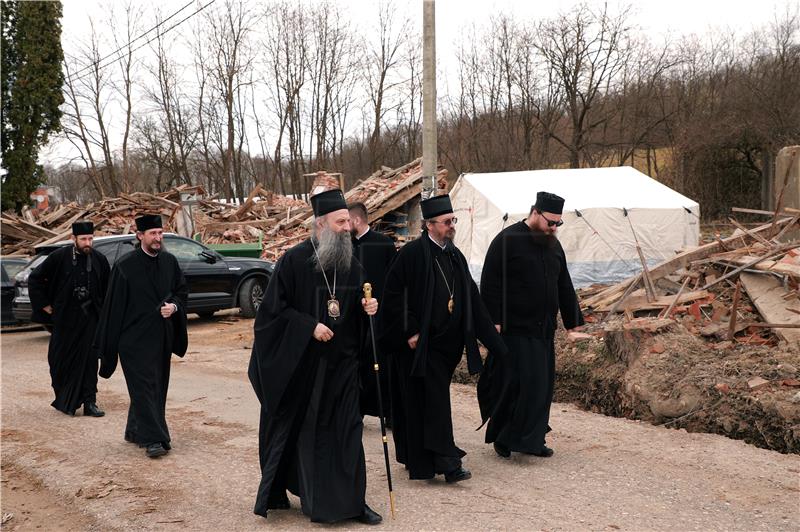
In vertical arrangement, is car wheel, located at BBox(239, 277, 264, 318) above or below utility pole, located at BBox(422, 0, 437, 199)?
below

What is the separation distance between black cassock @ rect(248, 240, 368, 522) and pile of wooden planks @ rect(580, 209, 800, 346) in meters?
4.97

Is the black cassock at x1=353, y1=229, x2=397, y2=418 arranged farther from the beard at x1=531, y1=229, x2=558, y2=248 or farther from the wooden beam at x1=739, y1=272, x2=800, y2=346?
the wooden beam at x1=739, y1=272, x2=800, y2=346

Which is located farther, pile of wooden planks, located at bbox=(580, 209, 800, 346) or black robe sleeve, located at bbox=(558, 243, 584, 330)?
pile of wooden planks, located at bbox=(580, 209, 800, 346)

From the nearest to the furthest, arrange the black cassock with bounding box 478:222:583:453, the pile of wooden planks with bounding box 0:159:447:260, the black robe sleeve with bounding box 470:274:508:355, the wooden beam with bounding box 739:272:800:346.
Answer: the black robe sleeve with bounding box 470:274:508:355, the black cassock with bounding box 478:222:583:453, the wooden beam with bounding box 739:272:800:346, the pile of wooden planks with bounding box 0:159:447:260

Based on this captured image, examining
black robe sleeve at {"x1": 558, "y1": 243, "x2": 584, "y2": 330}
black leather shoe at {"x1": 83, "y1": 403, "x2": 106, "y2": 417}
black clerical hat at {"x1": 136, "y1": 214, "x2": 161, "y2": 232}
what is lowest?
black leather shoe at {"x1": 83, "y1": 403, "x2": 106, "y2": 417}

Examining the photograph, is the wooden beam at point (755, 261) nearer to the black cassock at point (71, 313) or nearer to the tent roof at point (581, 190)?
the tent roof at point (581, 190)

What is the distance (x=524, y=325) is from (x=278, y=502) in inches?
98.5

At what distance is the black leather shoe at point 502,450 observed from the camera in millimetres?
6555

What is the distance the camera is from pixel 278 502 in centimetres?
532

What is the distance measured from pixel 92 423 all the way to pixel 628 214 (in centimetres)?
1150

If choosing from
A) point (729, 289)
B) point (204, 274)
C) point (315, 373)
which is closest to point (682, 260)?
point (729, 289)

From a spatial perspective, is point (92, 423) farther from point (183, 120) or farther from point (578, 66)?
point (183, 120)

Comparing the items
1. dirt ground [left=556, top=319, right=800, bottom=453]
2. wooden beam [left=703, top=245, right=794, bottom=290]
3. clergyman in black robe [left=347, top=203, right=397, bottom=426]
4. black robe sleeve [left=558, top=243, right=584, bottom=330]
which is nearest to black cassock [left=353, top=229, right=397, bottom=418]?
clergyman in black robe [left=347, top=203, right=397, bottom=426]

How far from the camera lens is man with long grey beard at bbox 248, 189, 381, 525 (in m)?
5.11
